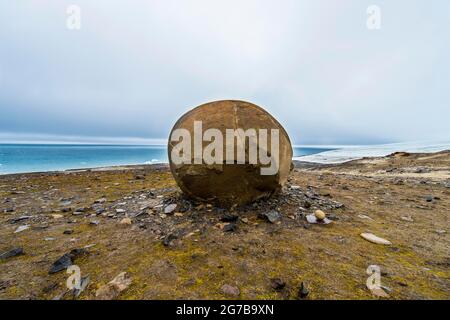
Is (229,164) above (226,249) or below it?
above

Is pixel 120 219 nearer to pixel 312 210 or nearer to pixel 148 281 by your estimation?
pixel 148 281

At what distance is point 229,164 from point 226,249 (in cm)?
151

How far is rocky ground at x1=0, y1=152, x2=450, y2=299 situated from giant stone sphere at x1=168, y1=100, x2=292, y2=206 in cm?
30

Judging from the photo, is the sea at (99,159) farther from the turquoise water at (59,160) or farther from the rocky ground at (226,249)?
the rocky ground at (226,249)

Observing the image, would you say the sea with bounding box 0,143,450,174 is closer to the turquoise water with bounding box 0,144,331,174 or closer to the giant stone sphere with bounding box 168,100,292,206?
the turquoise water with bounding box 0,144,331,174

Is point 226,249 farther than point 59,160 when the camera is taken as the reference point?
No

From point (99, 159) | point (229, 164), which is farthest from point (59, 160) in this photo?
point (229, 164)

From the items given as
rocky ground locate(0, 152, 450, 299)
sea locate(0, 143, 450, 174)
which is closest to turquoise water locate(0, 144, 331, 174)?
sea locate(0, 143, 450, 174)

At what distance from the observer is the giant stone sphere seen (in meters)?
4.02

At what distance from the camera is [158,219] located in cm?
407

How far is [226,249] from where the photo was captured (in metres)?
2.98

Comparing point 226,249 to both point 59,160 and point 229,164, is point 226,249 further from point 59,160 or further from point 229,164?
point 59,160
